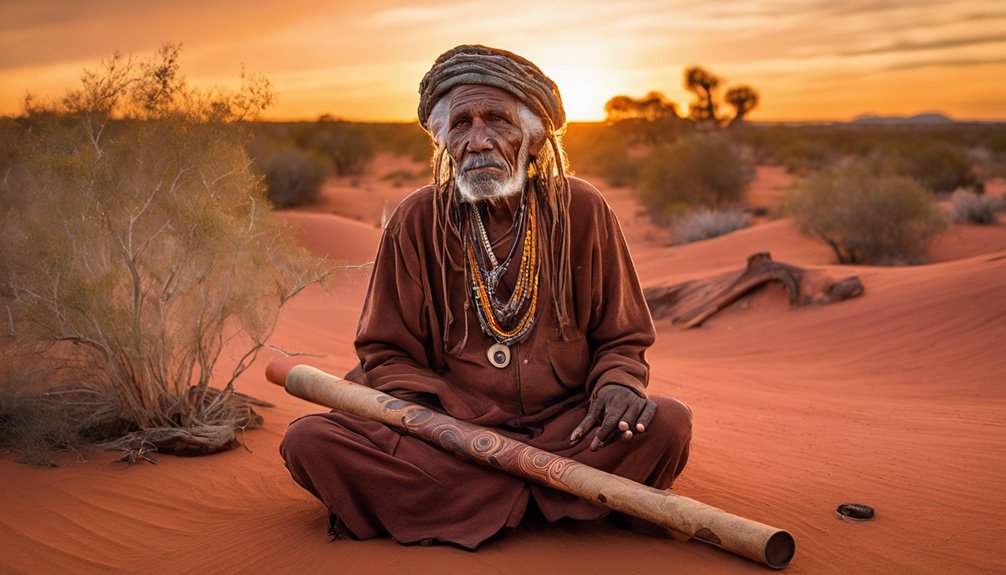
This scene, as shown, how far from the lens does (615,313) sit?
4238 millimetres

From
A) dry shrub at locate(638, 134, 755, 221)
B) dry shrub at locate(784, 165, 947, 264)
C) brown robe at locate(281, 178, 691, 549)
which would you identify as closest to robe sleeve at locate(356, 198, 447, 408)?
brown robe at locate(281, 178, 691, 549)

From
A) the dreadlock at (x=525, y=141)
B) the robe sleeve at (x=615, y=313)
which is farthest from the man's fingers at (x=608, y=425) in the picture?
the dreadlock at (x=525, y=141)

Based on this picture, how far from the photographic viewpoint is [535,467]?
3734mm

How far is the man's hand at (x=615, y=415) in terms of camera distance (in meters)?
3.78

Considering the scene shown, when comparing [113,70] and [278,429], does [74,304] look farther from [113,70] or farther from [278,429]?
[113,70]

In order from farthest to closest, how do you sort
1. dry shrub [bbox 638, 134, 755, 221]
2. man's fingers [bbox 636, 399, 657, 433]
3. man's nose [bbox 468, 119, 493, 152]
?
dry shrub [bbox 638, 134, 755, 221] → man's nose [bbox 468, 119, 493, 152] → man's fingers [bbox 636, 399, 657, 433]

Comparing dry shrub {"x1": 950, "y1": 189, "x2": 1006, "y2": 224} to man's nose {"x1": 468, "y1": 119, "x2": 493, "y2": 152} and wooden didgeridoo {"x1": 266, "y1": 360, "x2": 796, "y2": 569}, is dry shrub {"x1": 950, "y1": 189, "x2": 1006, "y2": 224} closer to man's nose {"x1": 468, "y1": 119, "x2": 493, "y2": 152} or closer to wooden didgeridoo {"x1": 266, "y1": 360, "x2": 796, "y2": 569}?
man's nose {"x1": 468, "y1": 119, "x2": 493, "y2": 152}

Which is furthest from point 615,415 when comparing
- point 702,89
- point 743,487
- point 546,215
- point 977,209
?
point 702,89

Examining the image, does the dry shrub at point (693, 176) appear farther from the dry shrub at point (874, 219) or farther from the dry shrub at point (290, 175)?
the dry shrub at point (290, 175)

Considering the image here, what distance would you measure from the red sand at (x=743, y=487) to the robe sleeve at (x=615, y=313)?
0.68 metres

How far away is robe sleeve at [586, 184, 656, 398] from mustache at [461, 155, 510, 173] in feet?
1.74

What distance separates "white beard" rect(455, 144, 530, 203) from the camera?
413cm

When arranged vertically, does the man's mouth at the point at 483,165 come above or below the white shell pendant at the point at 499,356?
above

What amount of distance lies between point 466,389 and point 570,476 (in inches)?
30.6
